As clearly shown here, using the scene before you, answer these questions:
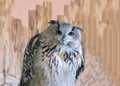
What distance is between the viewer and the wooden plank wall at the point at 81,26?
8.61ft

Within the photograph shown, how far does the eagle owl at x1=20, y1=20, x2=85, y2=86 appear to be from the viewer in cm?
215

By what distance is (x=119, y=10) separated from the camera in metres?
3.19

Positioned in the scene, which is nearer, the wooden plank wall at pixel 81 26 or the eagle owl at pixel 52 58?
the eagle owl at pixel 52 58

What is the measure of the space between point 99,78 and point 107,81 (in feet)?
0.21

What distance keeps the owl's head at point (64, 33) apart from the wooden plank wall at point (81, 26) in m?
0.49

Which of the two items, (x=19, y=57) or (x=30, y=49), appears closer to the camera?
(x=30, y=49)

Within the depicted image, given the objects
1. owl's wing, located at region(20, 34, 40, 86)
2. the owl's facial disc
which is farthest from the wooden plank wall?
the owl's facial disc

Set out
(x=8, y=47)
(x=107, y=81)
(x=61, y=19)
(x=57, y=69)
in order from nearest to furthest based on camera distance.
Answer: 1. (x=57, y=69)
2. (x=8, y=47)
3. (x=61, y=19)
4. (x=107, y=81)

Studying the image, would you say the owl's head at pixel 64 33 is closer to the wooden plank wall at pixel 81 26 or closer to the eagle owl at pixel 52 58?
the eagle owl at pixel 52 58

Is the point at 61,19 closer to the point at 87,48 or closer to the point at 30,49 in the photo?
the point at 87,48

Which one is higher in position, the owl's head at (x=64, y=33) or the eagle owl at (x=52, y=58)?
the owl's head at (x=64, y=33)

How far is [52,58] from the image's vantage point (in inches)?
85.0

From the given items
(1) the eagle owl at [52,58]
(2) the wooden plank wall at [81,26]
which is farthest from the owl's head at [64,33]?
(2) the wooden plank wall at [81,26]

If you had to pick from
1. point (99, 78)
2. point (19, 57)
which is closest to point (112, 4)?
point (99, 78)
